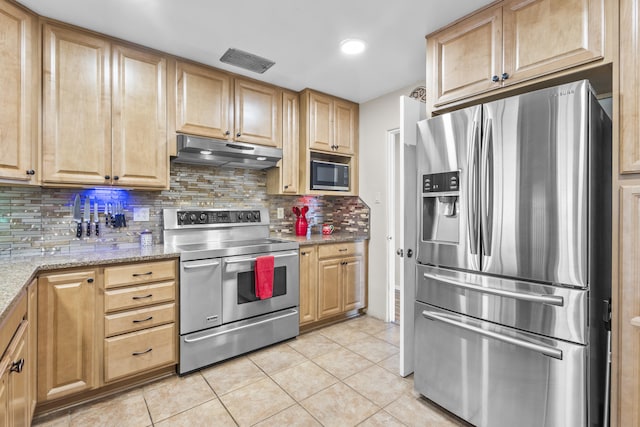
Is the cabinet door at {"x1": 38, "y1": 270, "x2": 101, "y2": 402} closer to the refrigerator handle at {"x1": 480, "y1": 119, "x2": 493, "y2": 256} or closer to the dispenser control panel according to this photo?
the dispenser control panel

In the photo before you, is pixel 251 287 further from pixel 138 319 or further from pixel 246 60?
pixel 246 60

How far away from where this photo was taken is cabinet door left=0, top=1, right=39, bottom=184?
1.83 metres

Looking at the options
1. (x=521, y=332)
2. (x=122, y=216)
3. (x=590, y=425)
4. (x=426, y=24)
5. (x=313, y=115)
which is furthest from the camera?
(x=313, y=115)

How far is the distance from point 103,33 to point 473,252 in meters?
2.79

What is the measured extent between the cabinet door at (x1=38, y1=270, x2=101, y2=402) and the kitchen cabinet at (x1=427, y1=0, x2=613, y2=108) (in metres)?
2.55

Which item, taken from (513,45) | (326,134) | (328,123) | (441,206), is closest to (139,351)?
(441,206)

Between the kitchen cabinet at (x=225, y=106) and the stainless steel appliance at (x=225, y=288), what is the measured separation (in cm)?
73

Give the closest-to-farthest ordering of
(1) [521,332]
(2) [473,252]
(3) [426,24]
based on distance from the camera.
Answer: (1) [521,332], (2) [473,252], (3) [426,24]

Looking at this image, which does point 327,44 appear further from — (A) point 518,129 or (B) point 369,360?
(B) point 369,360

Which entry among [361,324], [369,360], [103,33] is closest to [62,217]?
[103,33]

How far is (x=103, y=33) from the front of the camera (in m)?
2.22

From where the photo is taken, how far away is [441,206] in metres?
1.91


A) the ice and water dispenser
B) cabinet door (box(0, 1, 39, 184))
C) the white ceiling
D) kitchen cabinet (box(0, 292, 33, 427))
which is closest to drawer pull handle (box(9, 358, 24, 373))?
kitchen cabinet (box(0, 292, 33, 427))

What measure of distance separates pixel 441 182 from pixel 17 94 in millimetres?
2557
